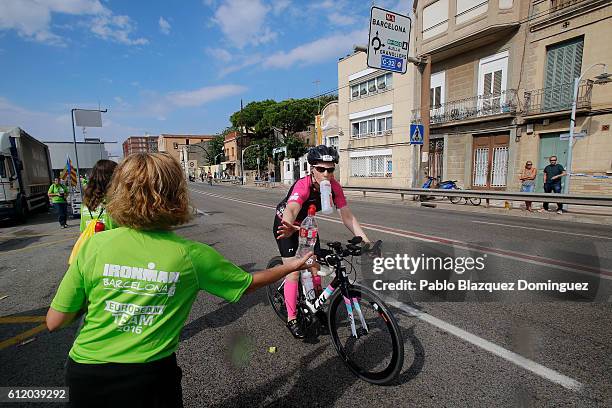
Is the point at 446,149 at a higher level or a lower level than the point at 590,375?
higher

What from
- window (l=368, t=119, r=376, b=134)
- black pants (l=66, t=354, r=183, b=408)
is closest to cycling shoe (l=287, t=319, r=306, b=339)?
black pants (l=66, t=354, r=183, b=408)

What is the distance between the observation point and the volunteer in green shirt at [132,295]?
4.24 feet

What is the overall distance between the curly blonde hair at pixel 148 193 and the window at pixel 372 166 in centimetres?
2476

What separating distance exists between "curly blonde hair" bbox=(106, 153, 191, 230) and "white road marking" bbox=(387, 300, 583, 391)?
9.42 feet

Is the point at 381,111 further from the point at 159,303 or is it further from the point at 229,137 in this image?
the point at 229,137

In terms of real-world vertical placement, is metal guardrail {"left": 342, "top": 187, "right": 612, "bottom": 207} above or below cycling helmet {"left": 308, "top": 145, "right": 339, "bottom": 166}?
below

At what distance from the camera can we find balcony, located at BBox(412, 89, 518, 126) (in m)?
17.6

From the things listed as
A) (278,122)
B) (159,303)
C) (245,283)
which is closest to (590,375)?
(245,283)

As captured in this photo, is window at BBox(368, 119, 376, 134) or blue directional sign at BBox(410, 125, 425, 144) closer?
blue directional sign at BBox(410, 125, 425, 144)

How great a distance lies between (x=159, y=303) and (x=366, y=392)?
179 cm

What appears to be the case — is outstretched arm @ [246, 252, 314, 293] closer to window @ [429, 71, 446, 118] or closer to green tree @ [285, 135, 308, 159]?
window @ [429, 71, 446, 118]

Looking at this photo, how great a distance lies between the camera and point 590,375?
2.46 metres

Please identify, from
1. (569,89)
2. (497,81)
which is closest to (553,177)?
(569,89)

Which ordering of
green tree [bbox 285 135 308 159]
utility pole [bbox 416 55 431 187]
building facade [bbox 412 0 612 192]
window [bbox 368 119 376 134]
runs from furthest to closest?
1. green tree [bbox 285 135 308 159]
2. window [bbox 368 119 376 134]
3. utility pole [bbox 416 55 431 187]
4. building facade [bbox 412 0 612 192]
